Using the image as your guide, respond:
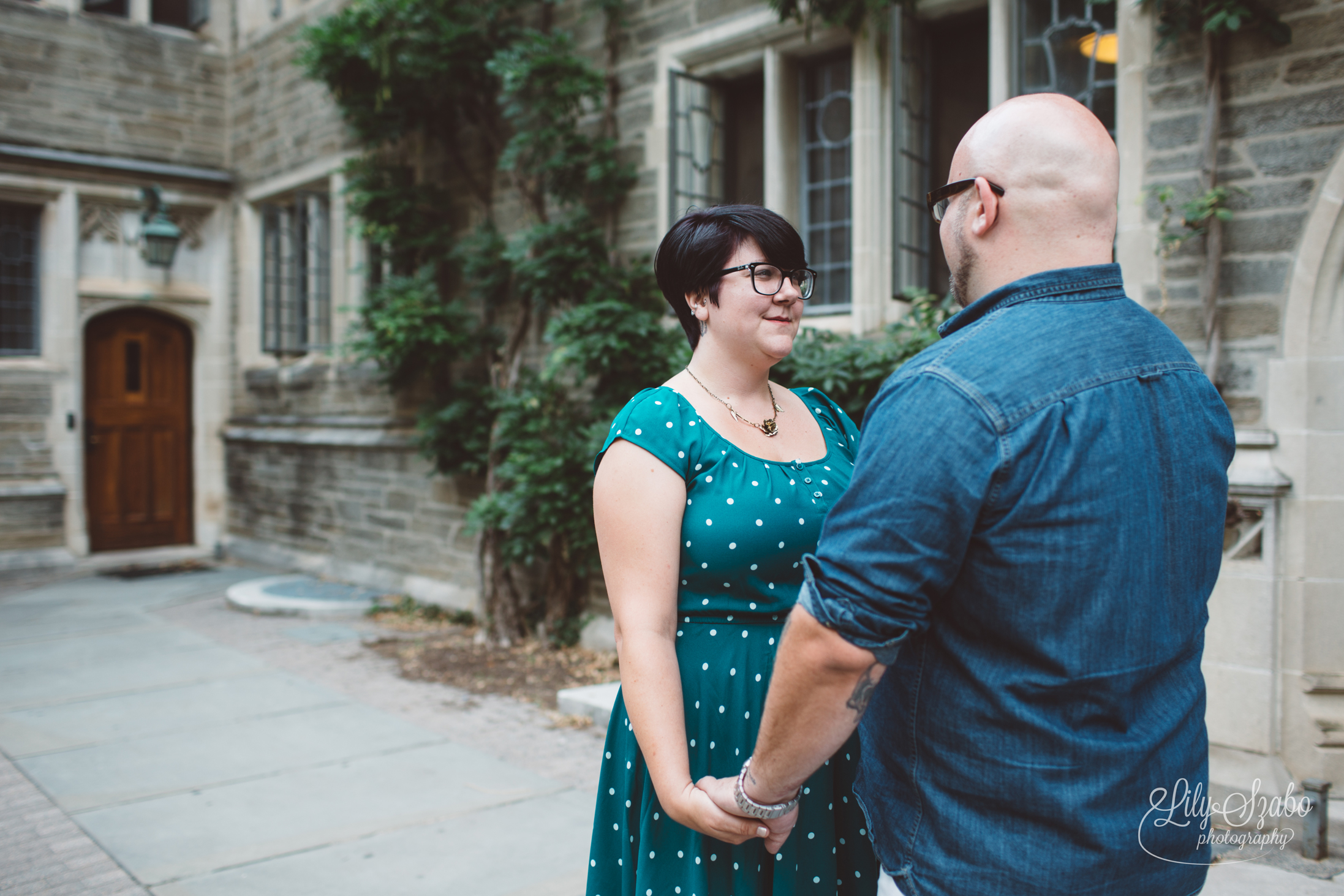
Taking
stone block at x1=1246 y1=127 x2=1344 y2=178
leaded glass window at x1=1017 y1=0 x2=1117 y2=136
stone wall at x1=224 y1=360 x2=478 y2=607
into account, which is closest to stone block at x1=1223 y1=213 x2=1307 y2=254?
stone block at x1=1246 y1=127 x2=1344 y2=178

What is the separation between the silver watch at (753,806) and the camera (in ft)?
4.50

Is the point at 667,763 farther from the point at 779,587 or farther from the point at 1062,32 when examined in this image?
the point at 1062,32

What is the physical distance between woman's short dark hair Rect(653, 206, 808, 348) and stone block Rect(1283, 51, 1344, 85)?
2.84 m

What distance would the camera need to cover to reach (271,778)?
163 inches

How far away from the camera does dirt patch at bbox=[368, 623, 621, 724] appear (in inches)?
224

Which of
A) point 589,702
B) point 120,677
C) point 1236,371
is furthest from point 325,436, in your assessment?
point 1236,371

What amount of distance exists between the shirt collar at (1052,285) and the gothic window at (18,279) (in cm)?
1135

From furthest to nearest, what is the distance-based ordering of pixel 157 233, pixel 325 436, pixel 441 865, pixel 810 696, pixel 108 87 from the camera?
pixel 108 87, pixel 157 233, pixel 325 436, pixel 441 865, pixel 810 696

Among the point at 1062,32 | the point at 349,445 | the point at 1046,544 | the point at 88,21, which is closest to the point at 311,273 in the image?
the point at 349,445

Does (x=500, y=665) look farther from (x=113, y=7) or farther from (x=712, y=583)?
(x=113, y=7)

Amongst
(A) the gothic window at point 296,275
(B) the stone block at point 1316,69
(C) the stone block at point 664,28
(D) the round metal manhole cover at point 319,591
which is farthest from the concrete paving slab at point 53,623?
(B) the stone block at point 1316,69

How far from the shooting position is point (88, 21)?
34.1ft

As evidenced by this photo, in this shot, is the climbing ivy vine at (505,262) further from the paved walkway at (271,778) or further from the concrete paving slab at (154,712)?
the concrete paving slab at (154,712)

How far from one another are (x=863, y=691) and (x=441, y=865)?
8.49 ft
